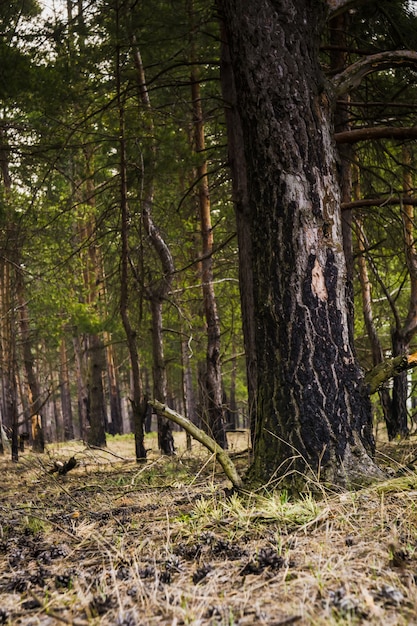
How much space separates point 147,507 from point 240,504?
945mm

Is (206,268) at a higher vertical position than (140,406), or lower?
higher

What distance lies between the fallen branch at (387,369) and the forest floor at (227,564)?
2.71ft

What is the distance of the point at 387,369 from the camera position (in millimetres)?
4180

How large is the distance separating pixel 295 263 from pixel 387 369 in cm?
106

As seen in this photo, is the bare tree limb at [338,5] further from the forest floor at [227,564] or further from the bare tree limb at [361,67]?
the forest floor at [227,564]

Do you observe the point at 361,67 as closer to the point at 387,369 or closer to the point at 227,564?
the point at 387,369

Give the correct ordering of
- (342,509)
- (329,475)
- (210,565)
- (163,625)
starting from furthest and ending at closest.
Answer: (329,475), (342,509), (210,565), (163,625)

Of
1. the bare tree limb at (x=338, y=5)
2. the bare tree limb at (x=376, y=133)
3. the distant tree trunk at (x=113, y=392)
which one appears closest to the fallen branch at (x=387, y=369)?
the bare tree limb at (x=376, y=133)

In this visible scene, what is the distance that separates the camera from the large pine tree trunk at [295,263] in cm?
389

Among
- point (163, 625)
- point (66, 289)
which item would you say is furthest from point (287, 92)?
point (66, 289)

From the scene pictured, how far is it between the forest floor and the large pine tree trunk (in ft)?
1.37

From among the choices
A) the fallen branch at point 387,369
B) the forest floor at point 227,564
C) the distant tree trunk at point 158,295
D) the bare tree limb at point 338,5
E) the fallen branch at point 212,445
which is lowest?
the forest floor at point 227,564

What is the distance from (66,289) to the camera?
45.9ft

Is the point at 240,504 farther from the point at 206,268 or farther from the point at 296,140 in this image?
the point at 206,268
